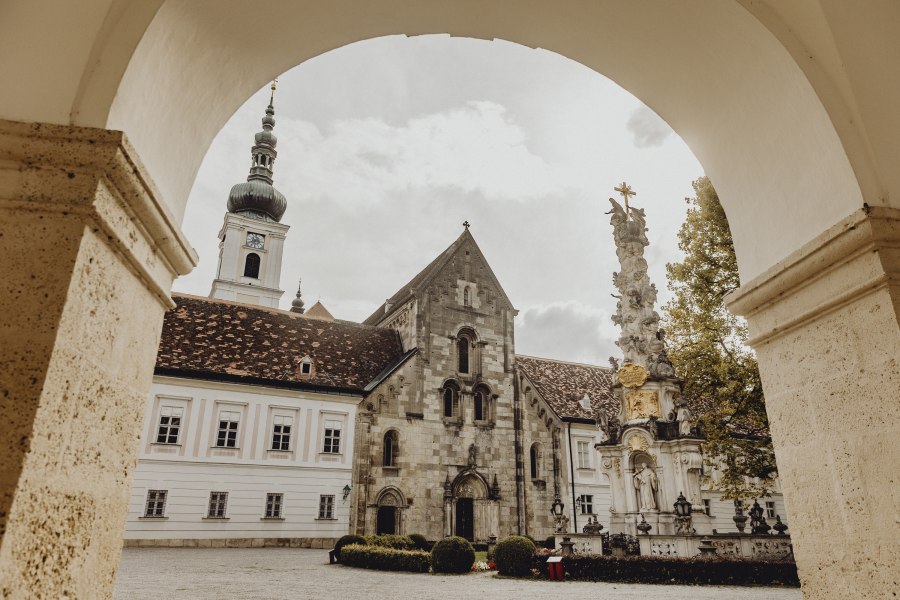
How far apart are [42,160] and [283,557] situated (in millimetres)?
20847

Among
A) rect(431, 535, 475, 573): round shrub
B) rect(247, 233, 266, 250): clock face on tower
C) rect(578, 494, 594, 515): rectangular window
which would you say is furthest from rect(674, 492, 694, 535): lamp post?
rect(247, 233, 266, 250): clock face on tower

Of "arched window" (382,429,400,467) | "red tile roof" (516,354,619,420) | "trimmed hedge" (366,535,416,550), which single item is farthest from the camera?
"red tile roof" (516,354,619,420)

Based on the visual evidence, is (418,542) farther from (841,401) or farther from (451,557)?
(841,401)

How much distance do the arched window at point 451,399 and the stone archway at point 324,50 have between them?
89.0 feet

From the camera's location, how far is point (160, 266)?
3.03 m

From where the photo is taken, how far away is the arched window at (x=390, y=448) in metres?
28.0

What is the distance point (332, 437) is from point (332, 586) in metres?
14.3

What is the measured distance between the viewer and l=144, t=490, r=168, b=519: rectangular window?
23359 mm

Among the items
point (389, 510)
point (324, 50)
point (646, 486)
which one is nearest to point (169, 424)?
point (389, 510)

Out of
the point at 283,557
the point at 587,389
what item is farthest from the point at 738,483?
the point at 587,389

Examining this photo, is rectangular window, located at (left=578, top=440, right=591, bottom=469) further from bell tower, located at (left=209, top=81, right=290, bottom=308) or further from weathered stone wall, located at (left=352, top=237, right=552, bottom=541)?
bell tower, located at (left=209, top=81, right=290, bottom=308)

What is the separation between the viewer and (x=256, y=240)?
2073 inches

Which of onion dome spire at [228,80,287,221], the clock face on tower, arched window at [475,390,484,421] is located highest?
onion dome spire at [228,80,287,221]

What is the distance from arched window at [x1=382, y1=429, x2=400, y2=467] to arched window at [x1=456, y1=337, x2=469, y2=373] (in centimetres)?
A: 533
